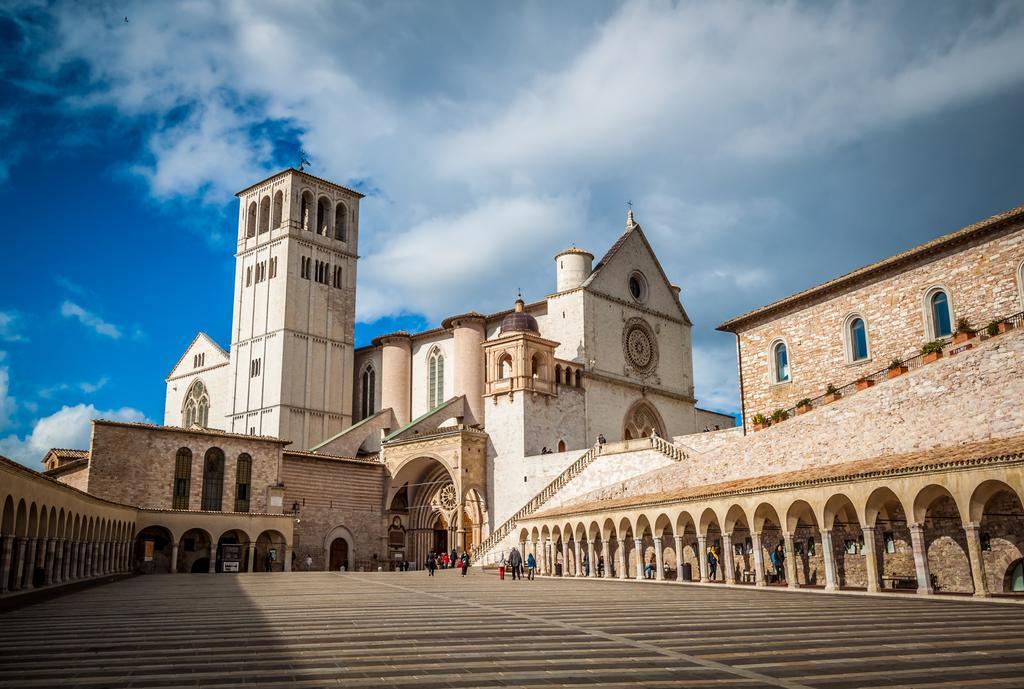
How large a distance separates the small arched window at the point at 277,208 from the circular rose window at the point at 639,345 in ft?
84.4

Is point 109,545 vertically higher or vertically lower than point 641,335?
lower

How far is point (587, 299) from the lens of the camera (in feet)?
164

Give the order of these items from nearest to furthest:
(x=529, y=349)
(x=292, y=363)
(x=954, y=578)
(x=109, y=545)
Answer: (x=954, y=578) → (x=109, y=545) → (x=529, y=349) → (x=292, y=363)

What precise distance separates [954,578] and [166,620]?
17162mm

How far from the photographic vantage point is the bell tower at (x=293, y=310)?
57.8m

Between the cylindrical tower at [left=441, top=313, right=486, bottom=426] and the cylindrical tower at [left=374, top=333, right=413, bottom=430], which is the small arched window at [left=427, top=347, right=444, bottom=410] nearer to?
the cylindrical tower at [left=374, top=333, right=413, bottom=430]

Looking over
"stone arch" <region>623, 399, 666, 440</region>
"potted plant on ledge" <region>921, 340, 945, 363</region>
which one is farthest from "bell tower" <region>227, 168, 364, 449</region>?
"potted plant on ledge" <region>921, 340, 945, 363</region>

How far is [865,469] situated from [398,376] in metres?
41.0

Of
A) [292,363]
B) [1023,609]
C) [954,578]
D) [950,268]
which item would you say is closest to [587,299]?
[292,363]

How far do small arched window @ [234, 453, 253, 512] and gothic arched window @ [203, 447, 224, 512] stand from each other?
719 millimetres

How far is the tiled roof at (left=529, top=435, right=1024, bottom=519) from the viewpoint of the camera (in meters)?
17.6

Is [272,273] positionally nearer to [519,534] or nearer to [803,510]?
[519,534]

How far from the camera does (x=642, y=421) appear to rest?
52.4 metres

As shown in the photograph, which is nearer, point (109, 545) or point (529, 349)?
Answer: point (109, 545)
